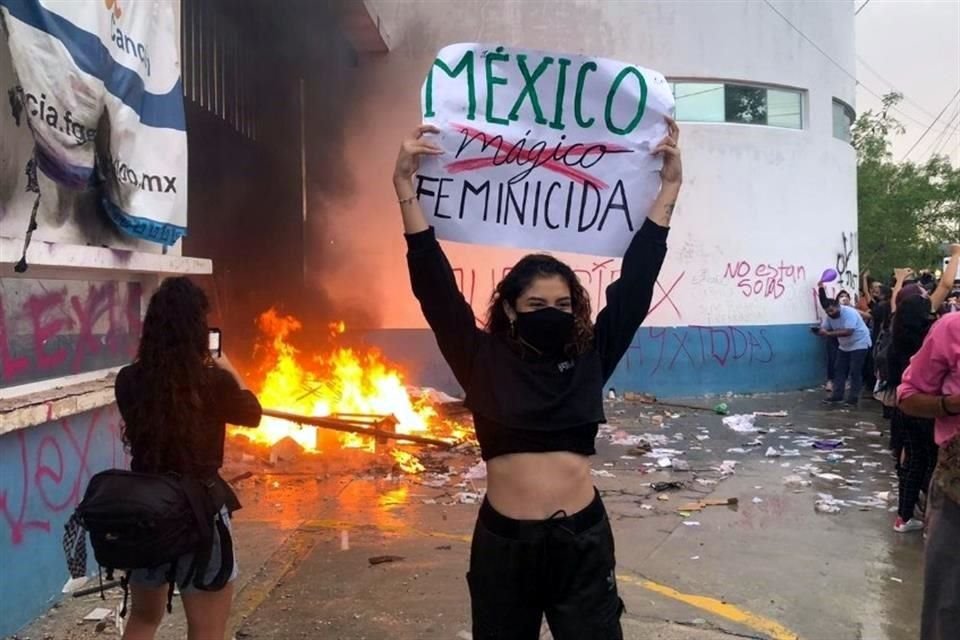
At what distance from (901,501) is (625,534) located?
6.19 ft

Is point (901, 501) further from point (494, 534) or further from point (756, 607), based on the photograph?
point (494, 534)

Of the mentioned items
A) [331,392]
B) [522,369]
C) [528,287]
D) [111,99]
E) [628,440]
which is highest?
[111,99]

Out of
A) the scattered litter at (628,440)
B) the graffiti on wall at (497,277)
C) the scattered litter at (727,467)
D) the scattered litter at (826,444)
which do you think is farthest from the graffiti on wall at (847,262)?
the scattered litter at (727,467)

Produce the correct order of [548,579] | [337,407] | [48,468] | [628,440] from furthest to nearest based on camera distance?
[337,407]
[628,440]
[48,468]
[548,579]

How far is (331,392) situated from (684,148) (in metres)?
6.64

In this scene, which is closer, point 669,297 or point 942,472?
point 942,472

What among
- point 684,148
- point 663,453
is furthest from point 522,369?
point 684,148

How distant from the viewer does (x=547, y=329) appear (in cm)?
237

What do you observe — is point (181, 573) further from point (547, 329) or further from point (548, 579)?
point (547, 329)

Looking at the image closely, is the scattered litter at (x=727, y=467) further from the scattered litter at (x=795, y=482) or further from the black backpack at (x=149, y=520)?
the black backpack at (x=149, y=520)

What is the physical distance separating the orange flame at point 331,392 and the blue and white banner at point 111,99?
3825mm

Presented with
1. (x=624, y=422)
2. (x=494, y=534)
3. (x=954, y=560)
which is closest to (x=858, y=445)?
(x=624, y=422)

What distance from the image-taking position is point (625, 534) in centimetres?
576

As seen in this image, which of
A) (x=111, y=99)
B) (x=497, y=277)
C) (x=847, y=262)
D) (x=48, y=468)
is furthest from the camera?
(x=847, y=262)
